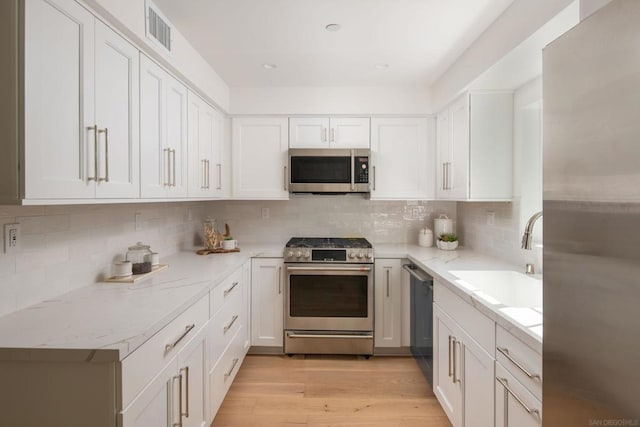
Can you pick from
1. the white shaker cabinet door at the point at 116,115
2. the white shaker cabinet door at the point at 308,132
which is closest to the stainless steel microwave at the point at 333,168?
the white shaker cabinet door at the point at 308,132

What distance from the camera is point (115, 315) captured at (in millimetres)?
1339

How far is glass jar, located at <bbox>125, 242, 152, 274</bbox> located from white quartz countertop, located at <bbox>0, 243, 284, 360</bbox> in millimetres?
86

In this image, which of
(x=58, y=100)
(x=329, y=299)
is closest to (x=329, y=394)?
(x=329, y=299)

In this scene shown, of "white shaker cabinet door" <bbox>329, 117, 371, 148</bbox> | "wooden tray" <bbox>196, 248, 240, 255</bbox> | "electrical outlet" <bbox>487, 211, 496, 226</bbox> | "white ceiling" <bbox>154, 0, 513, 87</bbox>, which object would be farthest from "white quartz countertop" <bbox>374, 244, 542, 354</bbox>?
"white ceiling" <bbox>154, 0, 513, 87</bbox>

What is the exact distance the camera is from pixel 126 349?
1074 mm

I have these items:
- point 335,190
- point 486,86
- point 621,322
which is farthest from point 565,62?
point 335,190

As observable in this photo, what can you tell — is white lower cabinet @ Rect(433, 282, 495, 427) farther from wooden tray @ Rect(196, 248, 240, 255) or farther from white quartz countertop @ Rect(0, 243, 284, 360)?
wooden tray @ Rect(196, 248, 240, 255)

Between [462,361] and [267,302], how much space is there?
1.66 metres

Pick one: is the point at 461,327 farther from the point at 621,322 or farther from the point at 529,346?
the point at 621,322

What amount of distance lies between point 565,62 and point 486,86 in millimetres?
1835

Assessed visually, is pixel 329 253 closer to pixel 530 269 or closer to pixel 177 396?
pixel 530 269

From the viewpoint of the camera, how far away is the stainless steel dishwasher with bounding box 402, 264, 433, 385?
239 cm

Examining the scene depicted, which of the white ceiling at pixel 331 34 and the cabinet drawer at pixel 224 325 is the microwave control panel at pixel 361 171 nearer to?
the white ceiling at pixel 331 34

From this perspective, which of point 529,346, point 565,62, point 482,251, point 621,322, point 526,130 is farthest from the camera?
point 482,251
